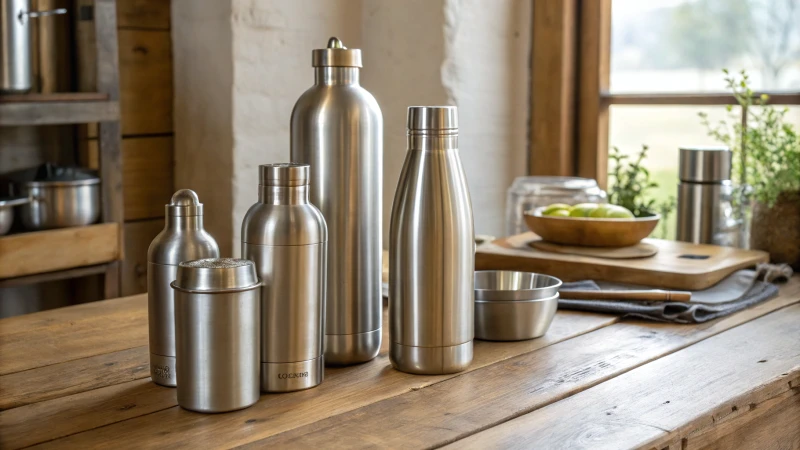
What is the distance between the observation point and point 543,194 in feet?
6.48

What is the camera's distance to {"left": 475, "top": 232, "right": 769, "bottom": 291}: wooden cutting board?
1.43 m

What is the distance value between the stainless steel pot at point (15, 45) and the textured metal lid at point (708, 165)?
1.32 metres

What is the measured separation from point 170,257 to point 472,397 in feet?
1.11

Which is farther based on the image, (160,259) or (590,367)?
(590,367)

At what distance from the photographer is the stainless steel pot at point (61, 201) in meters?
1.91

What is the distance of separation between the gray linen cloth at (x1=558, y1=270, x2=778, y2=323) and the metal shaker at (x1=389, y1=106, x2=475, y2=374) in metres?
0.42

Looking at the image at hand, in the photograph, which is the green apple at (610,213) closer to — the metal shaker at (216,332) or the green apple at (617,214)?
the green apple at (617,214)

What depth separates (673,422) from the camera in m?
0.85

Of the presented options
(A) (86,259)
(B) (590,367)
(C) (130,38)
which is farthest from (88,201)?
(B) (590,367)

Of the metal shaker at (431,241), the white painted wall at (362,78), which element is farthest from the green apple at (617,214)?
the white painted wall at (362,78)

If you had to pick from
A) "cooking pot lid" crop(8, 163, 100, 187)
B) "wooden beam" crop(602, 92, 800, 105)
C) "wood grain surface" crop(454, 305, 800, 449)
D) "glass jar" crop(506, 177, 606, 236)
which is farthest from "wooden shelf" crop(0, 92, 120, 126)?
"wood grain surface" crop(454, 305, 800, 449)

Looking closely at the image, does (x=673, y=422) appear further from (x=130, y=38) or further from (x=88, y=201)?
(x=130, y=38)

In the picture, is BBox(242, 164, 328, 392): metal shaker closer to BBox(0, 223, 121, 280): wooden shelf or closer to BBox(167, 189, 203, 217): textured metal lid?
BBox(167, 189, 203, 217): textured metal lid

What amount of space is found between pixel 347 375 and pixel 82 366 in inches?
12.1
